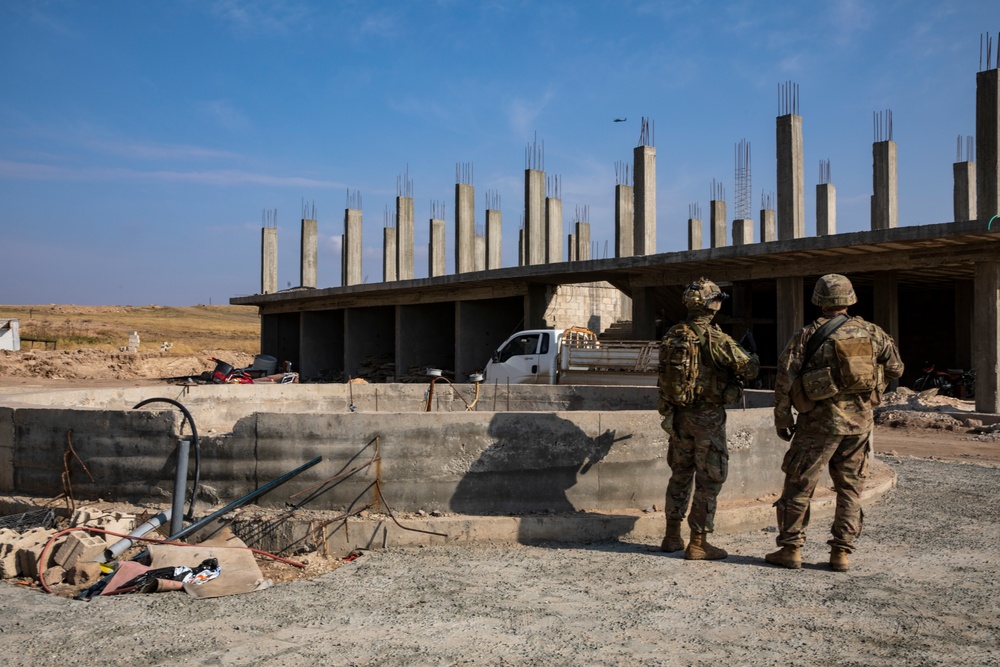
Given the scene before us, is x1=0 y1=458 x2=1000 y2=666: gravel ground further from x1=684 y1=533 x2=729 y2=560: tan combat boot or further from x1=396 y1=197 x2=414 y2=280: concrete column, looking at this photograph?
x1=396 y1=197 x2=414 y2=280: concrete column

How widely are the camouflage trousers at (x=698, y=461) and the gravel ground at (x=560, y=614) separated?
→ 0.34 meters

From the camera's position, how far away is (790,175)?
1873 cm

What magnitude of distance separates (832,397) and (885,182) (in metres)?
17.7

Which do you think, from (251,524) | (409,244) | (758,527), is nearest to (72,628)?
(251,524)

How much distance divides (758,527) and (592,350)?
31.2 ft

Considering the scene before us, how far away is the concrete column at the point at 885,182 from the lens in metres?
20.8

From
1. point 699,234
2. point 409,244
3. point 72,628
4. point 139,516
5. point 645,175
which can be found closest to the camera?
point 72,628

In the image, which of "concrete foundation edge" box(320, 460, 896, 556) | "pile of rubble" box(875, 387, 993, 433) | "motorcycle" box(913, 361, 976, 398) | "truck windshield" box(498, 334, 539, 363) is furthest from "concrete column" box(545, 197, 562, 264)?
"concrete foundation edge" box(320, 460, 896, 556)

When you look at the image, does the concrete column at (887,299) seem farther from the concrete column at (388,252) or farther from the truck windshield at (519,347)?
the concrete column at (388,252)

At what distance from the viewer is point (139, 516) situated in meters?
6.38

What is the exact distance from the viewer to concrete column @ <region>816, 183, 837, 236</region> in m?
25.4

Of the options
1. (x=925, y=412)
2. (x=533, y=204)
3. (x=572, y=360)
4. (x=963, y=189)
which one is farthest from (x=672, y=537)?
(x=963, y=189)

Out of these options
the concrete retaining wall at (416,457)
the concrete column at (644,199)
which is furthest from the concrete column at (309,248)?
the concrete retaining wall at (416,457)

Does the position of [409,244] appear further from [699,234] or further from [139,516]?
[139,516]
